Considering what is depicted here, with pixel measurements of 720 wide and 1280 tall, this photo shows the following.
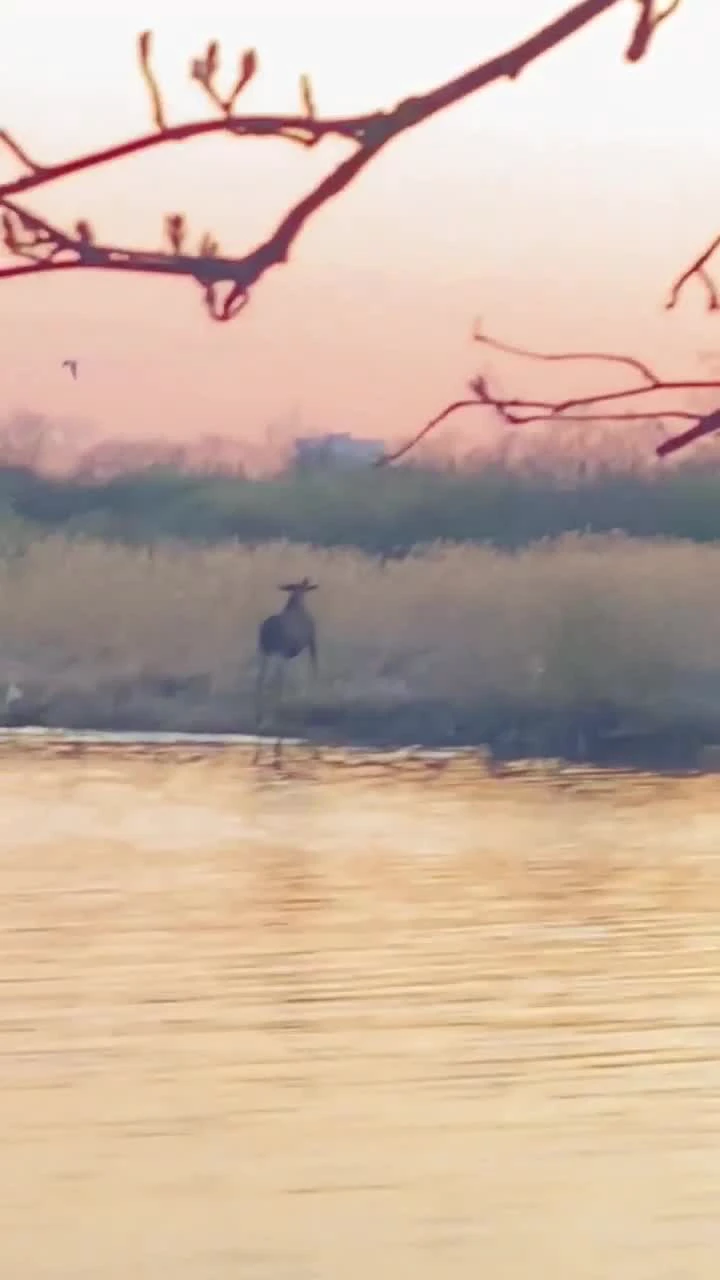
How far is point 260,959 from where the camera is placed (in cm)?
140

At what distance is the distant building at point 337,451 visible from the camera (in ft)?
5.24

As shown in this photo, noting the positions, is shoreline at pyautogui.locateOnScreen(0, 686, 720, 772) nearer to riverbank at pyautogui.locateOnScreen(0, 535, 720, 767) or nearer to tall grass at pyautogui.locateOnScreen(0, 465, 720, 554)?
riverbank at pyautogui.locateOnScreen(0, 535, 720, 767)

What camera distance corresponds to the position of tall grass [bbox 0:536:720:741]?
5.22 feet

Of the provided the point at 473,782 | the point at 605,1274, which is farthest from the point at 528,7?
the point at 605,1274

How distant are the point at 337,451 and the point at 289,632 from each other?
0.53 feet

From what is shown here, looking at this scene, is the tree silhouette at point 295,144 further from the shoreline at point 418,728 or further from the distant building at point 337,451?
the shoreline at point 418,728

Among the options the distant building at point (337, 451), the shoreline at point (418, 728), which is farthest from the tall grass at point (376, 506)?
the shoreline at point (418, 728)

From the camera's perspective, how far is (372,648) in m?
1.60

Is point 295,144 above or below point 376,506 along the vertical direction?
above

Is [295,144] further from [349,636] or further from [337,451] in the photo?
[349,636]

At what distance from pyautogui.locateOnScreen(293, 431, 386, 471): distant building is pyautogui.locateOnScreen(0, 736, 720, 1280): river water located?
0.25 meters

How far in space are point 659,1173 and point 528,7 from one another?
0.93 m

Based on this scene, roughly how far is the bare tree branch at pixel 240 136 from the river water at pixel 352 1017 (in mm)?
415

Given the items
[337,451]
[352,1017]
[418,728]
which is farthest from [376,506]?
[352,1017]
